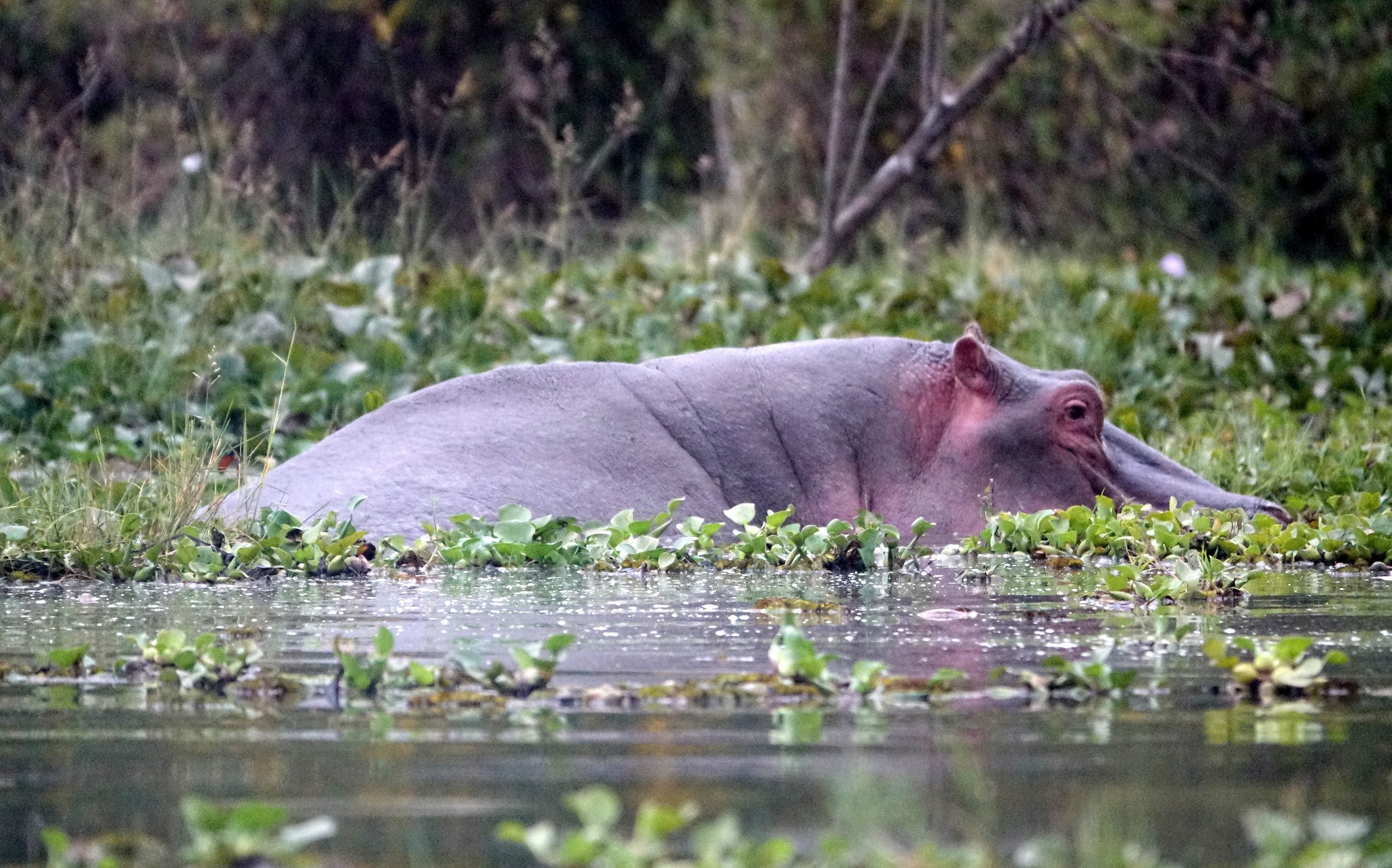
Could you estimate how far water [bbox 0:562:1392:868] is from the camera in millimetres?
2176

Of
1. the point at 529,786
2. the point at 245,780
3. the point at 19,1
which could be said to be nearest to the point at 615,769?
the point at 529,786

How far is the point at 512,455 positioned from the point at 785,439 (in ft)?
2.78

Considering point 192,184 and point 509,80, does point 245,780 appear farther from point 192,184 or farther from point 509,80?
point 509,80

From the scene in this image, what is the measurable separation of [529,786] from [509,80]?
18.9m

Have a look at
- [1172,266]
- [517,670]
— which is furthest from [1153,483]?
[1172,266]

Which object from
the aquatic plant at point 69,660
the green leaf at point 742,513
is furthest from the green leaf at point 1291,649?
the green leaf at point 742,513

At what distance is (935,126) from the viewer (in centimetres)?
1104

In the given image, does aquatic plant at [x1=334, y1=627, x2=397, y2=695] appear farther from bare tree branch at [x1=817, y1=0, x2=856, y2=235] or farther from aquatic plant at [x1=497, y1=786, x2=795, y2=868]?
bare tree branch at [x1=817, y1=0, x2=856, y2=235]

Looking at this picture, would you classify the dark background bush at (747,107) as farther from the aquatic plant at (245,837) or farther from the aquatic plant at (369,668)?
the aquatic plant at (245,837)

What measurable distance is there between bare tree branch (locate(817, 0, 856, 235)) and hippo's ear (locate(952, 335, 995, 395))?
4603mm

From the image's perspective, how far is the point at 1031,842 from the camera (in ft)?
6.57

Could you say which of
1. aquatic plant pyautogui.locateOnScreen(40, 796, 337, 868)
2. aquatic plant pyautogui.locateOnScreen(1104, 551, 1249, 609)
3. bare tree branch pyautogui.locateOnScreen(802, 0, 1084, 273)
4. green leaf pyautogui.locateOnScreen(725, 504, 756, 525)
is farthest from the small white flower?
aquatic plant pyautogui.locateOnScreen(40, 796, 337, 868)

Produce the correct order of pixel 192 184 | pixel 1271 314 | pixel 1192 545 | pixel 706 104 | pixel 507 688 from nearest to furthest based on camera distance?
1. pixel 507 688
2. pixel 1192 545
3. pixel 1271 314
4. pixel 192 184
5. pixel 706 104

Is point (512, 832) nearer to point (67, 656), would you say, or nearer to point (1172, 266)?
point (67, 656)
